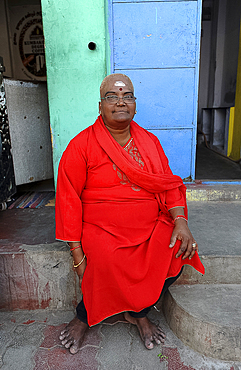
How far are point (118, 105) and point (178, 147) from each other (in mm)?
1547

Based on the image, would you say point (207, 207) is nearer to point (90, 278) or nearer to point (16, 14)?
point (90, 278)

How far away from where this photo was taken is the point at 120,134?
1945 millimetres

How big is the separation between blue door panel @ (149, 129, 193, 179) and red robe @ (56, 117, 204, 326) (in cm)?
125

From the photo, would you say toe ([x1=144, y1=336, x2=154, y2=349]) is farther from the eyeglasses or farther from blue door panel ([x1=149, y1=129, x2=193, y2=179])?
blue door panel ([x1=149, y1=129, x2=193, y2=179])

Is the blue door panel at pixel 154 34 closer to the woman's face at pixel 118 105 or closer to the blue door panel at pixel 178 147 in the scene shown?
the blue door panel at pixel 178 147

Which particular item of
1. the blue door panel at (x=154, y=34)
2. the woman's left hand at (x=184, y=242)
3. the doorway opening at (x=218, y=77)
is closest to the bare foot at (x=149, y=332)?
the woman's left hand at (x=184, y=242)

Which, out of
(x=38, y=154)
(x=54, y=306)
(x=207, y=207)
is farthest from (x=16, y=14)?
(x=54, y=306)

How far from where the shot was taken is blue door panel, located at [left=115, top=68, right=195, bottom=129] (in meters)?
3.04

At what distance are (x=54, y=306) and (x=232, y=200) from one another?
7.07ft

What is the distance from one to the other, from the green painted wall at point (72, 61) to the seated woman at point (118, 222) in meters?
1.12

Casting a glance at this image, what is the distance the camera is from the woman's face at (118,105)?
181cm

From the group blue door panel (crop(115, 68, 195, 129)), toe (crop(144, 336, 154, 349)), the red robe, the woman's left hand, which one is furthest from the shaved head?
toe (crop(144, 336, 154, 349))

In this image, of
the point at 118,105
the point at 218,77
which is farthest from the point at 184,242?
the point at 218,77

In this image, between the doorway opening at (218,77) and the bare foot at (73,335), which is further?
the doorway opening at (218,77)
